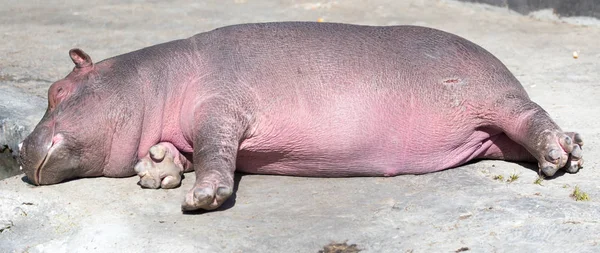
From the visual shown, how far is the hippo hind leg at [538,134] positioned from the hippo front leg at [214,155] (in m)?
1.23

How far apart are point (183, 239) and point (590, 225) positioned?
1.62 meters

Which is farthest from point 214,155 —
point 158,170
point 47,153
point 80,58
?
point 80,58

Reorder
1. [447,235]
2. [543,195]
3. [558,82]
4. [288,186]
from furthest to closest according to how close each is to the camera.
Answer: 1. [558,82]
2. [288,186]
3. [543,195]
4. [447,235]

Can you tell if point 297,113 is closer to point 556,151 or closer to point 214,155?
point 214,155

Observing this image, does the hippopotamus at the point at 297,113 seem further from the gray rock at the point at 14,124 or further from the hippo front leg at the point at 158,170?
the gray rock at the point at 14,124

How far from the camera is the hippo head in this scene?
14.2 feet

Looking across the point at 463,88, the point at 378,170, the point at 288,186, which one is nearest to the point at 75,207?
the point at 288,186

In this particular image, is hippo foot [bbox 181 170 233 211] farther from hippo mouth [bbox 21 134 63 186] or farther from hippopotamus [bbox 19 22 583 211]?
hippo mouth [bbox 21 134 63 186]

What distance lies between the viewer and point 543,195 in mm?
4051

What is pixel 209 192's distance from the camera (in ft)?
12.6

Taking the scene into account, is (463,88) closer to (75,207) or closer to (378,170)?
(378,170)

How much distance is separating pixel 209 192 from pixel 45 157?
3.06 ft

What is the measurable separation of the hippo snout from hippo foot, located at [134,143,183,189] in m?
0.34

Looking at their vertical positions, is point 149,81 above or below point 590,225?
above
